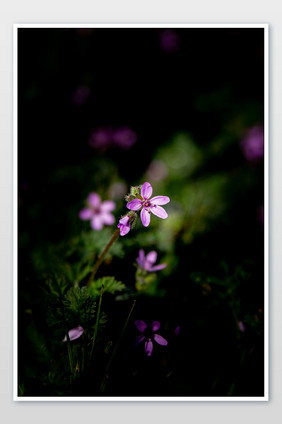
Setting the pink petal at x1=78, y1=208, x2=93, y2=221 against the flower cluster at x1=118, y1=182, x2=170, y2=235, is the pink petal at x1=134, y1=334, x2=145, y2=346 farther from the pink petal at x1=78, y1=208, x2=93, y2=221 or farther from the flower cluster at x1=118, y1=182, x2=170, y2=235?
the pink petal at x1=78, y1=208, x2=93, y2=221

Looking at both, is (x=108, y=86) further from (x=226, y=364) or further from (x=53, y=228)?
(x=226, y=364)

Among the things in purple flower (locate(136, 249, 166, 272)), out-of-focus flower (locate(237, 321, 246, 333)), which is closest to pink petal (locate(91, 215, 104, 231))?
purple flower (locate(136, 249, 166, 272))

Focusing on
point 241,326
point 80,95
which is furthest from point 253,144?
point 241,326

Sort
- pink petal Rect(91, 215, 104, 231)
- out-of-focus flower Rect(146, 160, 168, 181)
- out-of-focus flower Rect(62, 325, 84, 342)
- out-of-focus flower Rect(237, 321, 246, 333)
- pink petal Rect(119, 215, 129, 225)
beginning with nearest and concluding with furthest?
pink petal Rect(119, 215, 129, 225)
out-of-focus flower Rect(62, 325, 84, 342)
out-of-focus flower Rect(237, 321, 246, 333)
pink petal Rect(91, 215, 104, 231)
out-of-focus flower Rect(146, 160, 168, 181)

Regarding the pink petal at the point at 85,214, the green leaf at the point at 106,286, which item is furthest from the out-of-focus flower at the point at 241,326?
the pink petal at the point at 85,214

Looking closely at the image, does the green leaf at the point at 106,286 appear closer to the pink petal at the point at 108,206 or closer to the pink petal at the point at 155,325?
the pink petal at the point at 155,325
